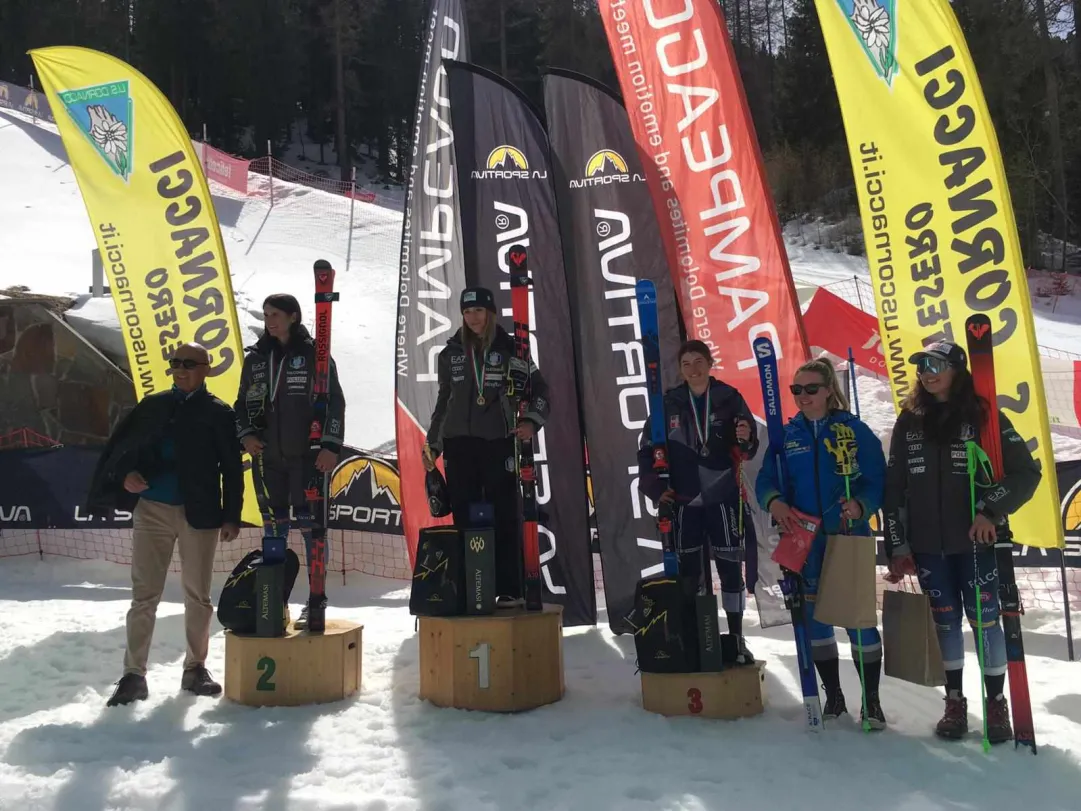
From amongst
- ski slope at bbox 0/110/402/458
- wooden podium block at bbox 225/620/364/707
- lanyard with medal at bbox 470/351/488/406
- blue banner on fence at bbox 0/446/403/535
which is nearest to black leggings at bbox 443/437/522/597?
lanyard with medal at bbox 470/351/488/406

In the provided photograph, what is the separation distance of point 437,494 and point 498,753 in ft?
4.65

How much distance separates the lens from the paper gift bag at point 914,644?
3570 mm

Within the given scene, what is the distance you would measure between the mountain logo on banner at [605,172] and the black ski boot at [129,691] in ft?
11.7

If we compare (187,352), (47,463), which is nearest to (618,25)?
(187,352)

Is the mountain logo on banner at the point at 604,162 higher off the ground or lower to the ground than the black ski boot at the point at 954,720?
higher

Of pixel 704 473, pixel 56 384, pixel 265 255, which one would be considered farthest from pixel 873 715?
pixel 265 255

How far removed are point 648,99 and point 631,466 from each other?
7.15 feet

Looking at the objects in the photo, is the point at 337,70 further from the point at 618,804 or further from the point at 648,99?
the point at 618,804

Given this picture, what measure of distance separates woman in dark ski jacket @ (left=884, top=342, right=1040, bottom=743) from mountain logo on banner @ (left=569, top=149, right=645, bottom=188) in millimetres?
2406

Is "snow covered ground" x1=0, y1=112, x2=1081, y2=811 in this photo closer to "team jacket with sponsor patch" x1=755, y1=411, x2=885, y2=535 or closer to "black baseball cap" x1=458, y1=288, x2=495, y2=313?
"team jacket with sponsor patch" x1=755, y1=411, x2=885, y2=535

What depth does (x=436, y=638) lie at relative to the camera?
3957mm

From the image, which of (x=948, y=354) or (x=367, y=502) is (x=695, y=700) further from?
(x=367, y=502)

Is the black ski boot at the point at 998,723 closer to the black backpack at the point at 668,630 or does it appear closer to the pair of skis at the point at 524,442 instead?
the black backpack at the point at 668,630

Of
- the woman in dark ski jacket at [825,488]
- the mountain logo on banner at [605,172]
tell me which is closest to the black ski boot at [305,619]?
the woman in dark ski jacket at [825,488]
